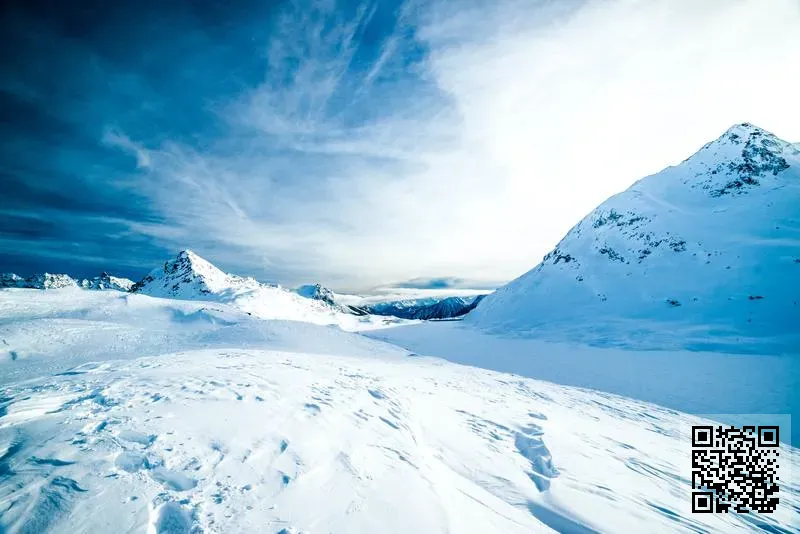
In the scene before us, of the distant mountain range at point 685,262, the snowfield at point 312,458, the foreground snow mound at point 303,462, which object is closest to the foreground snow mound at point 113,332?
the snowfield at point 312,458

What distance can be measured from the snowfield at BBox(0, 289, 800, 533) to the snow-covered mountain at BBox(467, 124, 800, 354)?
28.1 m

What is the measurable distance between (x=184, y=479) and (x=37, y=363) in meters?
12.2

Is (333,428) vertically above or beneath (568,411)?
above

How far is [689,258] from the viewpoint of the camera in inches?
1553

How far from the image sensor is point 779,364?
2022cm

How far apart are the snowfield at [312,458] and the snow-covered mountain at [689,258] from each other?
1106 inches

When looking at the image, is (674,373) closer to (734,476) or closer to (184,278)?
(734,476)

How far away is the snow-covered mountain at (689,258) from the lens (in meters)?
31.2

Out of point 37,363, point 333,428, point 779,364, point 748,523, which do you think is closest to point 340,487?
point 333,428

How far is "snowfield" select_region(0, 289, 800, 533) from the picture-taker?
10.1ft

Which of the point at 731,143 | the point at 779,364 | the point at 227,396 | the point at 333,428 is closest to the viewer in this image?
the point at 333,428

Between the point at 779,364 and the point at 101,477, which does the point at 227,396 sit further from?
the point at 779,364

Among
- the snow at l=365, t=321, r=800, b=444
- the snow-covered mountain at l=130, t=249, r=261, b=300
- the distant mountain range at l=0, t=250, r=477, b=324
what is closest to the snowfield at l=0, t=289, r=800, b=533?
the snow at l=365, t=321, r=800, b=444

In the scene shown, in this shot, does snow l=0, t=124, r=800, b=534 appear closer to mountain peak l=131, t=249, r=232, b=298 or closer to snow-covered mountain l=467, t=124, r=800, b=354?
snow-covered mountain l=467, t=124, r=800, b=354
